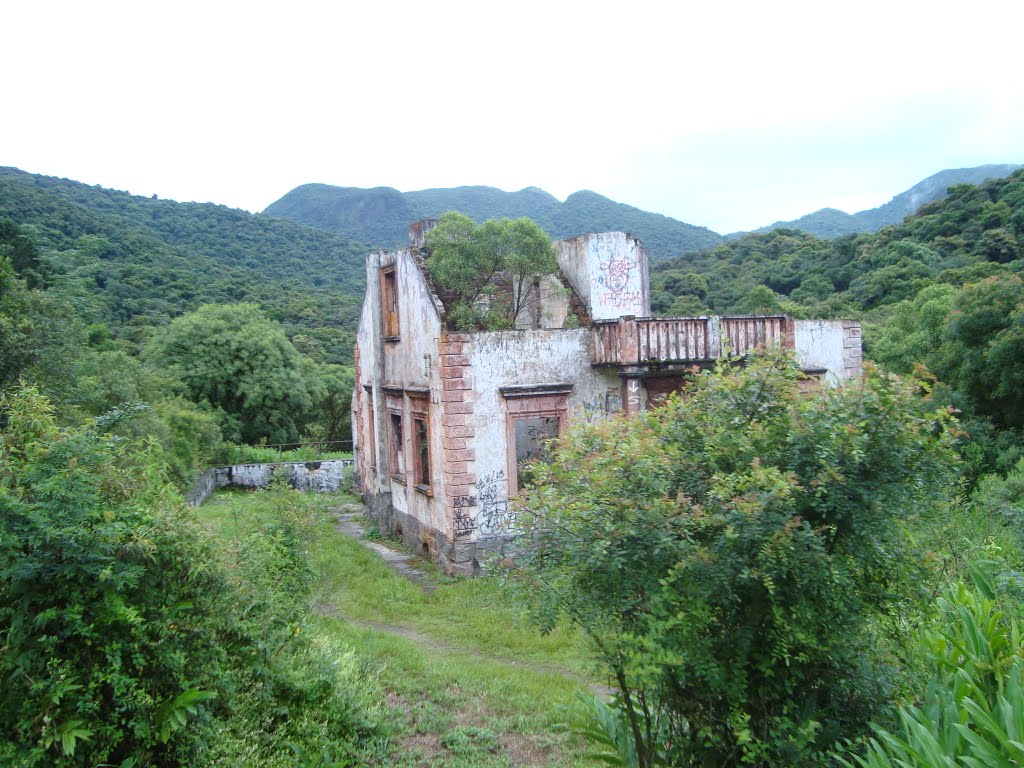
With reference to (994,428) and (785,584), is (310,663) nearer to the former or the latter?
(785,584)

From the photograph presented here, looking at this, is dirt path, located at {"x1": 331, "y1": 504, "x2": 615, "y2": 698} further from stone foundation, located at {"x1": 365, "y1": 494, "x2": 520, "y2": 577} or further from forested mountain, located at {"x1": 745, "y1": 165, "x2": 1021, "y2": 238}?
forested mountain, located at {"x1": 745, "y1": 165, "x2": 1021, "y2": 238}

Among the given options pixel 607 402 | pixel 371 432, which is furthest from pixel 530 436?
pixel 371 432

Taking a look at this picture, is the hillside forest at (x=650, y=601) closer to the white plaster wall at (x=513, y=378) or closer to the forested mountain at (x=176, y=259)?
the white plaster wall at (x=513, y=378)

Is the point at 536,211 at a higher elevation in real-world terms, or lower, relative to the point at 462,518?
higher

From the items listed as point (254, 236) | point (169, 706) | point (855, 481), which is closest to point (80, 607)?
point (169, 706)

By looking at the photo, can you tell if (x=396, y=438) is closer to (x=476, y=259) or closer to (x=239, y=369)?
(x=476, y=259)

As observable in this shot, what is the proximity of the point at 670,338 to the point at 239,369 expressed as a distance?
24.1 meters

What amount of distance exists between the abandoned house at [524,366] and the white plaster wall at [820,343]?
0.02 meters

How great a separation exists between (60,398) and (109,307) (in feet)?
100.0

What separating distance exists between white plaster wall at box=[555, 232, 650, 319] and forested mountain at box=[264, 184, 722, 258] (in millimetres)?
54741

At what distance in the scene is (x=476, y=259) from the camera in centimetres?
1343

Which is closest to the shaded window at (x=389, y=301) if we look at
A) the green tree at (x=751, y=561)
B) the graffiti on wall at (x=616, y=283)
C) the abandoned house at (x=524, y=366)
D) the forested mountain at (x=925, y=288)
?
the abandoned house at (x=524, y=366)

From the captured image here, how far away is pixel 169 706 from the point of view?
5.02 m

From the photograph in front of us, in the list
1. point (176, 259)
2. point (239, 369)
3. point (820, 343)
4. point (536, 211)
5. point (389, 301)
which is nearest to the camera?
point (820, 343)
